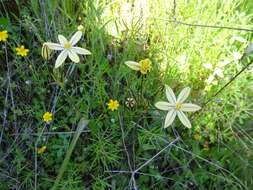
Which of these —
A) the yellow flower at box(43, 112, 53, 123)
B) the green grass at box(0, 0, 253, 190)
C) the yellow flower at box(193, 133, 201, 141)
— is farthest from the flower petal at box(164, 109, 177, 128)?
the yellow flower at box(43, 112, 53, 123)

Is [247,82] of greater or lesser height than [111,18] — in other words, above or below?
Answer: below

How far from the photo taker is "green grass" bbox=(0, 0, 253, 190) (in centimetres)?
134

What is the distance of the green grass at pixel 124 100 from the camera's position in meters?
1.34

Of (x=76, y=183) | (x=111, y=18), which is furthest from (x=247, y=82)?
(x=76, y=183)

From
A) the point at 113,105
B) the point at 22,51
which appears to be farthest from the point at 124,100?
the point at 22,51

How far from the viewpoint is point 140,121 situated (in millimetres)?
1413

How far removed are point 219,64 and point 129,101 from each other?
15.0 inches

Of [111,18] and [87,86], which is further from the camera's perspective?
[111,18]

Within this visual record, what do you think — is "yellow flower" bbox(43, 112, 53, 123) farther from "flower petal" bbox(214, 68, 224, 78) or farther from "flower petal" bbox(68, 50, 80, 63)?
"flower petal" bbox(214, 68, 224, 78)

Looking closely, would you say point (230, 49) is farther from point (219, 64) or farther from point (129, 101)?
point (129, 101)

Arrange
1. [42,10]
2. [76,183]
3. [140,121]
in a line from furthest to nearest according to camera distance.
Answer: [42,10] → [140,121] → [76,183]

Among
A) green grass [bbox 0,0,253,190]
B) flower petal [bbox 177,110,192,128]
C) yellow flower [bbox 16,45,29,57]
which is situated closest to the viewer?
flower petal [bbox 177,110,192,128]

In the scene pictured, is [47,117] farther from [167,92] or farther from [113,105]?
[167,92]

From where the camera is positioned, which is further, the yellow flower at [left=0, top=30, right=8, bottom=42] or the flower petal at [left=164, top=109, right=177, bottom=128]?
the yellow flower at [left=0, top=30, right=8, bottom=42]
